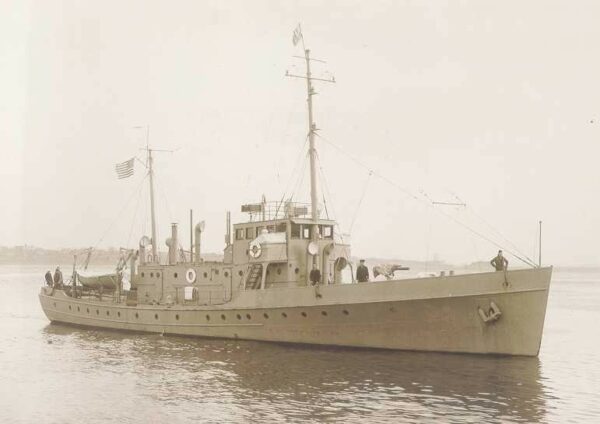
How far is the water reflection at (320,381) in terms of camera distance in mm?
14664

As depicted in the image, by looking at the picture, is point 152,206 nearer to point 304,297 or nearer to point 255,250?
point 255,250

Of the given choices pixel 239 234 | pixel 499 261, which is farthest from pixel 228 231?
pixel 499 261

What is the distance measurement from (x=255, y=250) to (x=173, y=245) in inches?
281

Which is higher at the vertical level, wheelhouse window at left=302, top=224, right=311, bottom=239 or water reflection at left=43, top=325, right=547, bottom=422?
wheelhouse window at left=302, top=224, right=311, bottom=239

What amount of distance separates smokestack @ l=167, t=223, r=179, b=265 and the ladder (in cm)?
654

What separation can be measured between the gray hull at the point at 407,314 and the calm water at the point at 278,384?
1.53ft

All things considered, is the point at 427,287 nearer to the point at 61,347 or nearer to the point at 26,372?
the point at 26,372

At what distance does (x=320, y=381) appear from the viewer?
58.1 ft

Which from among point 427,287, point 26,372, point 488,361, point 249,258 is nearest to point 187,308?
point 249,258

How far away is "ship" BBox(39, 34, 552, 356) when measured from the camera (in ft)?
66.0

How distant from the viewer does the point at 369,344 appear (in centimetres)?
2166

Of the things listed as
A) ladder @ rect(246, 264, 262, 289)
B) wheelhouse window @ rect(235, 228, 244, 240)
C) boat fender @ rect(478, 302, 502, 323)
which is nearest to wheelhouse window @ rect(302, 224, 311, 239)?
ladder @ rect(246, 264, 262, 289)

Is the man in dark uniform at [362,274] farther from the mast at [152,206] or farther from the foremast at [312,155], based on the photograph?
the mast at [152,206]

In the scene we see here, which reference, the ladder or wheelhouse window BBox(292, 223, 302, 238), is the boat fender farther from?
the ladder
